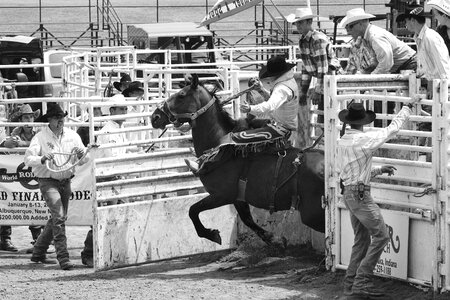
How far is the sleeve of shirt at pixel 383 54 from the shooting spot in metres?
11.6

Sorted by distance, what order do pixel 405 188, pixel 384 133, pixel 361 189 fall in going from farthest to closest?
pixel 405 188, pixel 361 189, pixel 384 133

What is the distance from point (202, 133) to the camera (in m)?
12.0

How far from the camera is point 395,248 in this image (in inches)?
Answer: 396

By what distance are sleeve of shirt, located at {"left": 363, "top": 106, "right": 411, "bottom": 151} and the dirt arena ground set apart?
4.59 ft

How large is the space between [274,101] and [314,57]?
1058mm

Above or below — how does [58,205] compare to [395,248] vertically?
above

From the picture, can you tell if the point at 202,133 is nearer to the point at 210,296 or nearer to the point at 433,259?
the point at 210,296

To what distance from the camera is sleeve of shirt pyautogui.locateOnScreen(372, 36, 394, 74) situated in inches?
456

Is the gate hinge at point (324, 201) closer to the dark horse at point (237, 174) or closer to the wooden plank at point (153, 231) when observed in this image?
the dark horse at point (237, 174)

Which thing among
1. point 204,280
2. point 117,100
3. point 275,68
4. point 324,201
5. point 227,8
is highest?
point 227,8

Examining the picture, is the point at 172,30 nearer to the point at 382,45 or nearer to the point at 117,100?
the point at 117,100

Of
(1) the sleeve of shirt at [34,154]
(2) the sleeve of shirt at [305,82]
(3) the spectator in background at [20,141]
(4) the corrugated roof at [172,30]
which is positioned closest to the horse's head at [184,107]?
(2) the sleeve of shirt at [305,82]

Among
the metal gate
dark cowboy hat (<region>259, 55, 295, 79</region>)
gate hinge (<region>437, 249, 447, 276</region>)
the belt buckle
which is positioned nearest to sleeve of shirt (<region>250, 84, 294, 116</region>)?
dark cowboy hat (<region>259, 55, 295, 79</region>)

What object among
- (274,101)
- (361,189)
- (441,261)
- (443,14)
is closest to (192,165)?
(274,101)
